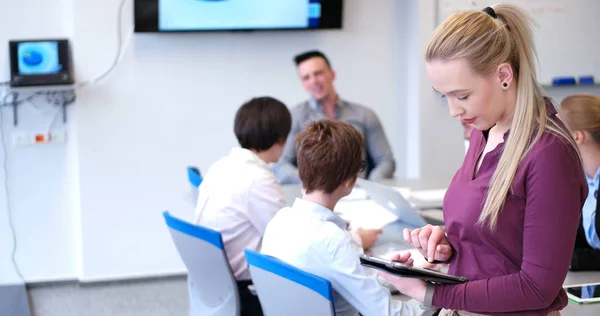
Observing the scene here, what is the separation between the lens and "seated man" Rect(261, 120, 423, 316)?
1907 millimetres

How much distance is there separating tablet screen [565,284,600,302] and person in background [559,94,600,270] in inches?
10.9

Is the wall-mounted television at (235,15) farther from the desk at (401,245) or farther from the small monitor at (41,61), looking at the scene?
the desk at (401,245)

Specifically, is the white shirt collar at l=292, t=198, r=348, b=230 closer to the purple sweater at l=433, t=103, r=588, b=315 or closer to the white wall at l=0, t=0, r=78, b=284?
the purple sweater at l=433, t=103, r=588, b=315

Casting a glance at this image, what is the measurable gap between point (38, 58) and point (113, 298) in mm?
1478

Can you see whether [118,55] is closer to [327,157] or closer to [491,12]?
[327,157]

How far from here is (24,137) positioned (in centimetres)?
448

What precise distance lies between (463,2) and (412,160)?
1.07m

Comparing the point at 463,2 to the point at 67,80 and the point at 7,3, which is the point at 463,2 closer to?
the point at 67,80

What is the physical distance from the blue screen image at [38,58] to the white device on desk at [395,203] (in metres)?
2.21

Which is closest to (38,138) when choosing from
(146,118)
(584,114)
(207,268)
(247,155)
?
(146,118)

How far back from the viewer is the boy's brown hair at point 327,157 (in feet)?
6.93

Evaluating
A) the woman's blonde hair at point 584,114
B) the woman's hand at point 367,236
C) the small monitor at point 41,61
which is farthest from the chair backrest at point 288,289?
the small monitor at point 41,61

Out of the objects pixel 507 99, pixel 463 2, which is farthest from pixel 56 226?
pixel 507 99

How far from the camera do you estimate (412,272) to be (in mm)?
1394
